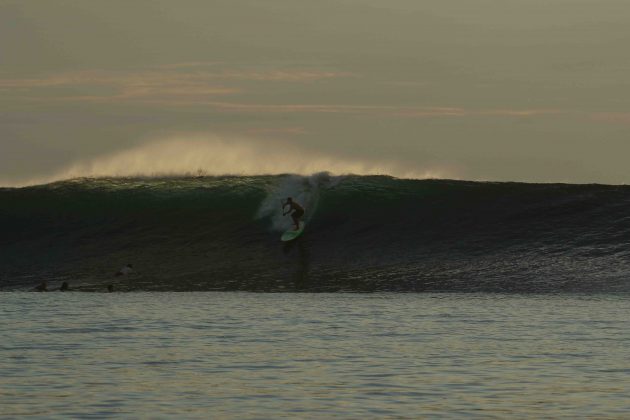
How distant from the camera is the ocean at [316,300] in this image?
1041 centimetres

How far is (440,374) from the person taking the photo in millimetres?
11500

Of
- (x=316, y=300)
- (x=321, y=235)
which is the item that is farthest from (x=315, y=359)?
(x=321, y=235)

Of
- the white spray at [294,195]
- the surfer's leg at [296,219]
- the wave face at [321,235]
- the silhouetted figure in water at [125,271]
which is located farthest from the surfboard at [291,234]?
the silhouetted figure in water at [125,271]

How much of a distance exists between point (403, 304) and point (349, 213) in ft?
39.3

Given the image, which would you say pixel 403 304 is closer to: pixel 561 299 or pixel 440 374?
pixel 561 299

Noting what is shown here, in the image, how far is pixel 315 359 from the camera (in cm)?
1262

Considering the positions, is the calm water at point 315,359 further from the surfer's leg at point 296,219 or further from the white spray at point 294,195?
the white spray at point 294,195

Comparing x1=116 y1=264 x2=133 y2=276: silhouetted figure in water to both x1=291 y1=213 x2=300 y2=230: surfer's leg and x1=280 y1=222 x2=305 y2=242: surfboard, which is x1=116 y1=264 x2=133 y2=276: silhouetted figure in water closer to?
x1=280 y1=222 x2=305 y2=242: surfboard

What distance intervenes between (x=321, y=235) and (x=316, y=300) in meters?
8.93

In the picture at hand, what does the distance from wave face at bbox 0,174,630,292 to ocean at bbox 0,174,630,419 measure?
0.09 metres

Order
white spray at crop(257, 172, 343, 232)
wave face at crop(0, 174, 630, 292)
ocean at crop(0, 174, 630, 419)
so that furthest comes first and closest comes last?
white spray at crop(257, 172, 343, 232)
wave face at crop(0, 174, 630, 292)
ocean at crop(0, 174, 630, 419)

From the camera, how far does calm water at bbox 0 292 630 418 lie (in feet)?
32.2

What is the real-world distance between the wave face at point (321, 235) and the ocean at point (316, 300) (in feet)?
0.28

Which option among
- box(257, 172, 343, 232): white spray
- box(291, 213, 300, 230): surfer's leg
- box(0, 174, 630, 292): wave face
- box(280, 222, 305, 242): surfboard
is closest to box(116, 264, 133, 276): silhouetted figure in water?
box(0, 174, 630, 292): wave face
